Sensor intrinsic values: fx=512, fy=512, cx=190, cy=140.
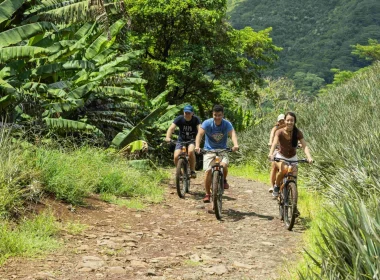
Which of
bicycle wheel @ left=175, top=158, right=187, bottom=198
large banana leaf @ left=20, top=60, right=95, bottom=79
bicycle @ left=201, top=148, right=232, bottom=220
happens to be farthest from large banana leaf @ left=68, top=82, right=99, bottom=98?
bicycle @ left=201, top=148, right=232, bottom=220

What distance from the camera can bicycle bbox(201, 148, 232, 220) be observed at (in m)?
9.30

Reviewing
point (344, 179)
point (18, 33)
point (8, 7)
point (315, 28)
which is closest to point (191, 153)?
point (344, 179)

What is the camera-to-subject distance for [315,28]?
545 ft

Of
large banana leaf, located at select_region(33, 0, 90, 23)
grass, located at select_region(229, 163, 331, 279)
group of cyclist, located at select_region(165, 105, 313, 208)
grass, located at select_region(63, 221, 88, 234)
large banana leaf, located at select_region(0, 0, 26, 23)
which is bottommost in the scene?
grass, located at select_region(63, 221, 88, 234)

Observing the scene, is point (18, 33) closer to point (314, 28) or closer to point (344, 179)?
point (344, 179)

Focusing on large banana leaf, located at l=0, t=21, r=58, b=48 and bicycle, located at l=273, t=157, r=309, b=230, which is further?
large banana leaf, located at l=0, t=21, r=58, b=48

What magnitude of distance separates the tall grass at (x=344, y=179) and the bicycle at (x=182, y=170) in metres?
3.00

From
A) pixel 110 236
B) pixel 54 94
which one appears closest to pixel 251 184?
pixel 54 94

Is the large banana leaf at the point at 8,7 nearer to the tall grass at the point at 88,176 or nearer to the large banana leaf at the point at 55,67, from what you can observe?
the large banana leaf at the point at 55,67

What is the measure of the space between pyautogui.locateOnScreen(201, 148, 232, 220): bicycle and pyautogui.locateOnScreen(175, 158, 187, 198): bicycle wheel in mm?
1695

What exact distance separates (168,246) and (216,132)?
3131 millimetres

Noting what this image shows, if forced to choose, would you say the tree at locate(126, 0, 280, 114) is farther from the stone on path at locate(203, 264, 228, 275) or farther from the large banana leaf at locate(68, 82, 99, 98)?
the stone on path at locate(203, 264, 228, 275)

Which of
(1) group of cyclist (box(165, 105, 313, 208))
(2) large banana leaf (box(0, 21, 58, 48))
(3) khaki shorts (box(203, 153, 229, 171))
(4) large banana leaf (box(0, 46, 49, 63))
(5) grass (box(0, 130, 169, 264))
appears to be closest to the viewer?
(5) grass (box(0, 130, 169, 264))

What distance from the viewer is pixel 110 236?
763 cm
